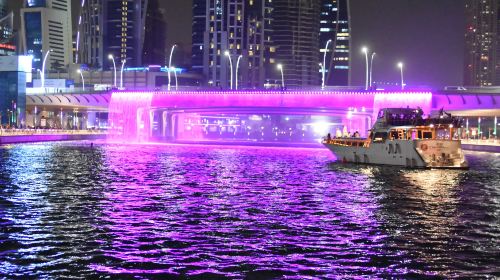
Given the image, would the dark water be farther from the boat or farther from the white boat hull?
the boat

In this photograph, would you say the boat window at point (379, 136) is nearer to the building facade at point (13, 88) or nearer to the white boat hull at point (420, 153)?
the white boat hull at point (420, 153)

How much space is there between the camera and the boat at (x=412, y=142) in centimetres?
8262

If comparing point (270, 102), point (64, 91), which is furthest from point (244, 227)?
point (64, 91)

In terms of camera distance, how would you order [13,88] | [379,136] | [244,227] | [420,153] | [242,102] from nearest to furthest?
[244,227], [420,153], [379,136], [242,102], [13,88]

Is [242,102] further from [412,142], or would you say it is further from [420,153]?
[420,153]

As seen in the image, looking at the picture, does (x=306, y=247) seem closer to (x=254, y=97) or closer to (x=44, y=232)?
(x=44, y=232)

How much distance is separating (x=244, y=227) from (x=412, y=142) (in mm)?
53943

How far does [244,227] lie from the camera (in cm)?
3328

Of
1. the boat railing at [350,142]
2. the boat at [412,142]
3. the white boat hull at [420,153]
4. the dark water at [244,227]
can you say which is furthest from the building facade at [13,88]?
the dark water at [244,227]

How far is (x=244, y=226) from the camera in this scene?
110 feet

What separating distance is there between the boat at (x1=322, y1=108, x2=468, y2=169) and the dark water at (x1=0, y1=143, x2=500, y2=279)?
2007cm

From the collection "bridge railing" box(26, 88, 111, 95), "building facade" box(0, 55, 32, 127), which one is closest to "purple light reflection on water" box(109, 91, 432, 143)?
"bridge railing" box(26, 88, 111, 95)

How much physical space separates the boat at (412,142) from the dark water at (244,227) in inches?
790

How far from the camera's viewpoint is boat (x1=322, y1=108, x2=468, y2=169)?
271 ft
